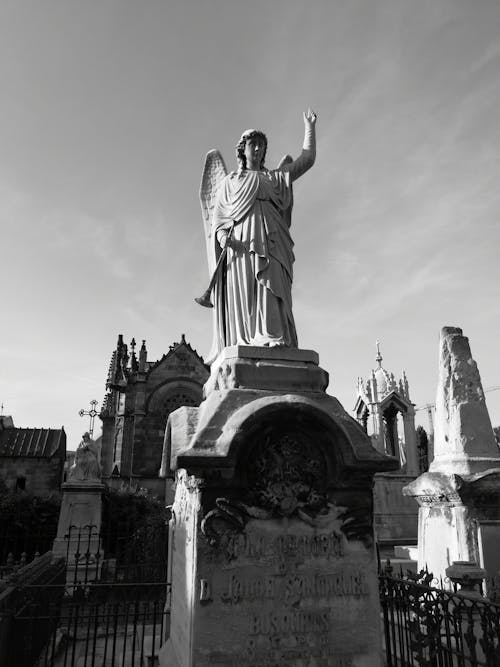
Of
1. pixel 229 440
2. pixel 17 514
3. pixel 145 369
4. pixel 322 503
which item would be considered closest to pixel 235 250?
pixel 229 440

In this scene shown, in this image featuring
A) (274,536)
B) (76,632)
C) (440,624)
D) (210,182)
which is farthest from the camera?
(210,182)

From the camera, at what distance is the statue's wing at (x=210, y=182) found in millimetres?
6816

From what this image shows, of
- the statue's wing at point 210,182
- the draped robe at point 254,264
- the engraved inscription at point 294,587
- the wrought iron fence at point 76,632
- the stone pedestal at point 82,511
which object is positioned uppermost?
the statue's wing at point 210,182

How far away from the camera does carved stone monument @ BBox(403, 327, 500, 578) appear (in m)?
7.22

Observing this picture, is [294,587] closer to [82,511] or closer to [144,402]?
[82,511]

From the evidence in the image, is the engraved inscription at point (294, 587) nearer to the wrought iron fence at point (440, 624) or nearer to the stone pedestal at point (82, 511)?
the wrought iron fence at point (440, 624)

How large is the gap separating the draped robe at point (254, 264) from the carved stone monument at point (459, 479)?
396 centimetres

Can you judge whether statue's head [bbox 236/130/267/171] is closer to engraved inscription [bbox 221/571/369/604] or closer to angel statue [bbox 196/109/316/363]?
angel statue [bbox 196/109/316/363]

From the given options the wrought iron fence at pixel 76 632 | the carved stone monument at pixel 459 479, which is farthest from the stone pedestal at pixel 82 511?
the carved stone monument at pixel 459 479

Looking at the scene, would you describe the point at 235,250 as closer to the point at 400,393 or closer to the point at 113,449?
the point at 400,393

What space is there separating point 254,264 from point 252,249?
0.58 feet

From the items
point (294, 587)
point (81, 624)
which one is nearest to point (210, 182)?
point (294, 587)

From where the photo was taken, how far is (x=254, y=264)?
18.8 feet

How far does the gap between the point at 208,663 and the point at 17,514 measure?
48.2ft
